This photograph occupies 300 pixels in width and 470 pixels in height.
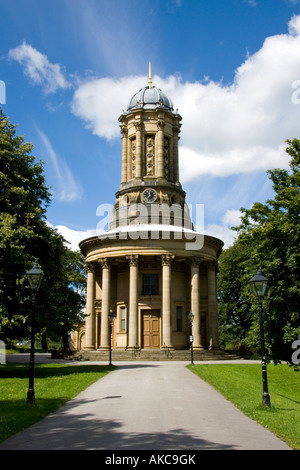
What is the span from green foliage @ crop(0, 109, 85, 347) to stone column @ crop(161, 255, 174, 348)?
11.7 metres

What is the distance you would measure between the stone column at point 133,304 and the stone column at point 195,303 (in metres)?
5.14

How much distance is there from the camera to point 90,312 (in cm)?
4294

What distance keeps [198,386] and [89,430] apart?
9.43m

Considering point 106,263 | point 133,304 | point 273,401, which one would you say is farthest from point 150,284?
point 273,401

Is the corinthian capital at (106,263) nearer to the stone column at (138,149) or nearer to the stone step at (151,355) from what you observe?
the stone step at (151,355)

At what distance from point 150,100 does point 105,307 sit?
84.0ft

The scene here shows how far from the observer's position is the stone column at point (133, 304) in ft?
125

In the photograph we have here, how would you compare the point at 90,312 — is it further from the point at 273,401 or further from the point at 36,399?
the point at 273,401

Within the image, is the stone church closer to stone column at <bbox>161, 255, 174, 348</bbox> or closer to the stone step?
stone column at <bbox>161, 255, 174, 348</bbox>

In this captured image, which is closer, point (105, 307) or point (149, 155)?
point (105, 307)

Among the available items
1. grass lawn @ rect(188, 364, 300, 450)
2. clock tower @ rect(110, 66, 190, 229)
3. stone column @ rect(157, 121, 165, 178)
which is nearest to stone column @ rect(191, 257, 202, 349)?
clock tower @ rect(110, 66, 190, 229)

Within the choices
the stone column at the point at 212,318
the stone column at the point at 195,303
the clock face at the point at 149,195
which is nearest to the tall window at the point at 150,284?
the stone column at the point at 195,303

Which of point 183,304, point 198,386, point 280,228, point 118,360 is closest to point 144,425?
point 198,386
